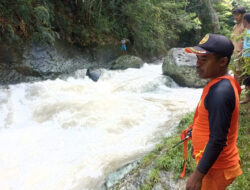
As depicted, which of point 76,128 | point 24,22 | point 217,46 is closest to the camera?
point 217,46

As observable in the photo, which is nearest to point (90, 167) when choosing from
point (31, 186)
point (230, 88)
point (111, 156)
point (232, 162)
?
point (111, 156)

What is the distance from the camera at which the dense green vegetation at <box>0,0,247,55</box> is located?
673 cm

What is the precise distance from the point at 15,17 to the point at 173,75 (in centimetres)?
584

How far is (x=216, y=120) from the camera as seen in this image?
1.33m

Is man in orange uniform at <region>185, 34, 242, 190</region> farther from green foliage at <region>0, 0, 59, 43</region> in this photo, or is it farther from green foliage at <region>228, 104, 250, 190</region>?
green foliage at <region>0, 0, 59, 43</region>

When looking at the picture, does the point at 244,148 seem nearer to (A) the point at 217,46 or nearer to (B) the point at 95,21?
(A) the point at 217,46

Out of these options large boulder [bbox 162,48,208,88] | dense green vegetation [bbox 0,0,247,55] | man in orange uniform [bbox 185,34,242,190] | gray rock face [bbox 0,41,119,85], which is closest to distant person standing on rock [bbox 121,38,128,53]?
dense green vegetation [bbox 0,0,247,55]

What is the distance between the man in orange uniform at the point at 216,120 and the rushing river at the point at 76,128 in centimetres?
195

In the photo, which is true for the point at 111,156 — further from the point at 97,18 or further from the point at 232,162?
the point at 97,18

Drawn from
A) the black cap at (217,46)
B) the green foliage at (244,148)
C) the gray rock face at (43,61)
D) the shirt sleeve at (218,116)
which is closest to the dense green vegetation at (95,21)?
the gray rock face at (43,61)

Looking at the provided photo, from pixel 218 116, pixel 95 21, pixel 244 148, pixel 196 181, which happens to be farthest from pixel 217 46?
pixel 95 21

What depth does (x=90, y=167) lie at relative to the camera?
3.51m

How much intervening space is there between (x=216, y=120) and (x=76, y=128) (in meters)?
3.81

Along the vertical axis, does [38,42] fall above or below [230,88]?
below
